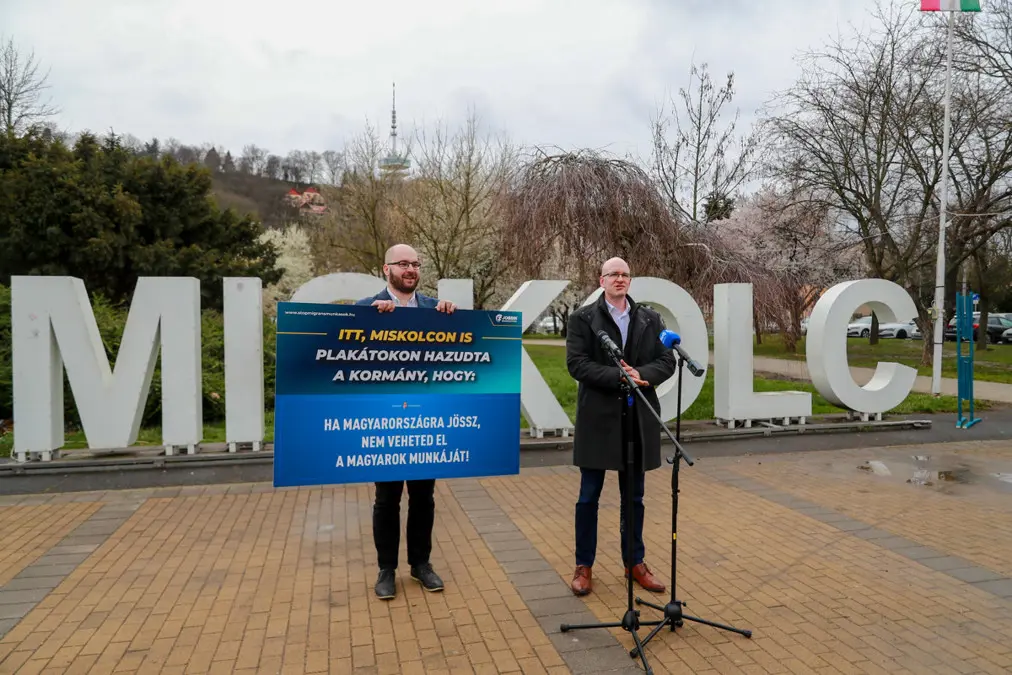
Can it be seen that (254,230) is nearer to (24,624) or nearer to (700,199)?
(700,199)

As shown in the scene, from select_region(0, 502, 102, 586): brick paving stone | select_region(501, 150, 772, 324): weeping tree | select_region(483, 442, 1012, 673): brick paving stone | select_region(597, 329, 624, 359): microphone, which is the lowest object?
select_region(483, 442, 1012, 673): brick paving stone

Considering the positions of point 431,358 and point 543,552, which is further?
point 543,552

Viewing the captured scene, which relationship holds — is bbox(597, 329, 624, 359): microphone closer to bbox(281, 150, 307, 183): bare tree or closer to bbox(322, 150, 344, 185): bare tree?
bbox(322, 150, 344, 185): bare tree

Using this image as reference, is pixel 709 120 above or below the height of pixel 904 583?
above

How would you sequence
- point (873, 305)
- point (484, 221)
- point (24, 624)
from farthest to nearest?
1. point (484, 221)
2. point (873, 305)
3. point (24, 624)

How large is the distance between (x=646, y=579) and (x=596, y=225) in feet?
30.1

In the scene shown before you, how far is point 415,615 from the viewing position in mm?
3799

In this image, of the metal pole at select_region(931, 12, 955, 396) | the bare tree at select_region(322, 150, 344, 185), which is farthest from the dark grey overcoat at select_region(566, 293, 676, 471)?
the bare tree at select_region(322, 150, 344, 185)

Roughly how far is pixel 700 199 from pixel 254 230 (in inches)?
600

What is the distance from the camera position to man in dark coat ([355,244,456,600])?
159 inches

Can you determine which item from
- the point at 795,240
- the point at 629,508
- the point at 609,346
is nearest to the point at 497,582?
the point at 629,508

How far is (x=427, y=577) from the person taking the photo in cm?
415

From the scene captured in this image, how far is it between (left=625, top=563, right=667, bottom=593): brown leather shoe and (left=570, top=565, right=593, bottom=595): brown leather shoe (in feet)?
0.81

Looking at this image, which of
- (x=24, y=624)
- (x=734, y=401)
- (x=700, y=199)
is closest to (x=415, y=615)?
(x=24, y=624)
